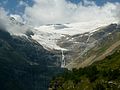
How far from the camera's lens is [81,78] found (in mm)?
172500

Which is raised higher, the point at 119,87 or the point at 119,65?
the point at 119,65

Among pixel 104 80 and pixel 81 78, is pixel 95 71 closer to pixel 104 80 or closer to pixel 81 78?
pixel 81 78

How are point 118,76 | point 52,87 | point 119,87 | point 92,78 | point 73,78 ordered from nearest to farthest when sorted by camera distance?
point 119,87 → point 118,76 → point 92,78 → point 73,78 → point 52,87

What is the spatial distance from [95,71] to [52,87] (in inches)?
1167

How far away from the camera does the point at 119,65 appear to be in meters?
172

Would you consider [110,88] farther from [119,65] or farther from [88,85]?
[119,65]

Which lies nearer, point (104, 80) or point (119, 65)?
point (104, 80)

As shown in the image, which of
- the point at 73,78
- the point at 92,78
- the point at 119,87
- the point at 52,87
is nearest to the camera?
the point at 119,87

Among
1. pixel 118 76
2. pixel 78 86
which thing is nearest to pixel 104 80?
pixel 118 76

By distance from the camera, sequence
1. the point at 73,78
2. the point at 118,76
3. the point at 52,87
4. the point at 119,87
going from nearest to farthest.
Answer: the point at 119,87
the point at 118,76
the point at 73,78
the point at 52,87

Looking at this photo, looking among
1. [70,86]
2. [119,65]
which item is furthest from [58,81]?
[119,65]

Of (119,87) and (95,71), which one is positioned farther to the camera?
(95,71)

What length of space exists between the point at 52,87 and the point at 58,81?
4.07 m

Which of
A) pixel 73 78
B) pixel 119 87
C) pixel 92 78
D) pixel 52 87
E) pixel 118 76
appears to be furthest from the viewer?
pixel 52 87
